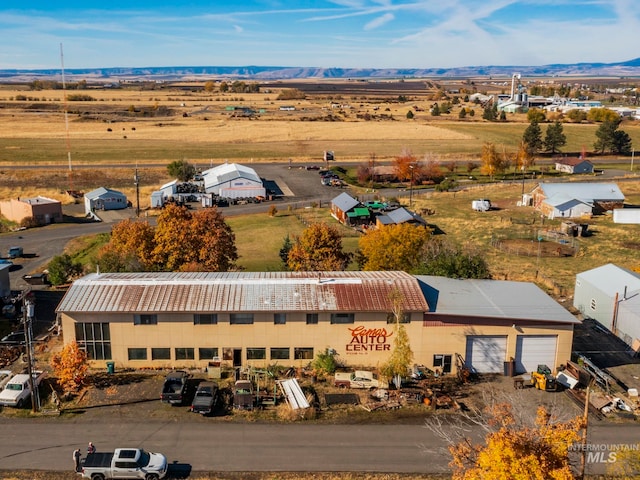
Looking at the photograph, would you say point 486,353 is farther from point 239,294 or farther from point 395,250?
point 239,294

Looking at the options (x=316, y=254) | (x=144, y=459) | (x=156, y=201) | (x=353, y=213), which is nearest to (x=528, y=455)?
(x=144, y=459)

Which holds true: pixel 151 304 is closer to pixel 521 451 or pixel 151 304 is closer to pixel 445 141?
pixel 521 451

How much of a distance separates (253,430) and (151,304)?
11.0m

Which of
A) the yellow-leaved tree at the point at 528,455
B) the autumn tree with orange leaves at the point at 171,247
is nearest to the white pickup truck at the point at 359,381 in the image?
the yellow-leaved tree at the point at 528,455

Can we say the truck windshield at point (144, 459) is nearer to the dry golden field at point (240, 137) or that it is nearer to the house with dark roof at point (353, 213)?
the house with dark roof at point (353, 213)

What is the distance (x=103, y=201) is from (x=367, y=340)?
191 ft

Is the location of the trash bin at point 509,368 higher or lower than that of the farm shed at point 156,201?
lower

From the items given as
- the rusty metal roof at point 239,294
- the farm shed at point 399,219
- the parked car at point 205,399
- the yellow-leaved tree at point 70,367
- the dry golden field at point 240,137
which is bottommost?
the parked car at point 205,399

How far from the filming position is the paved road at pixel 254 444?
27.6 meters

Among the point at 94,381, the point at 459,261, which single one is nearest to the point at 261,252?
the point at 459,261

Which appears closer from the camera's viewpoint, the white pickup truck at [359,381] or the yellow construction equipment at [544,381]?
the yellow construction equipment at [544,381]

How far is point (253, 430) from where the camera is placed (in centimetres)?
3052

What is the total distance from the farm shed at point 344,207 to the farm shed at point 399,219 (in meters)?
3.90

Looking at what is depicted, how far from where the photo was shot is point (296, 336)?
3700 cm
